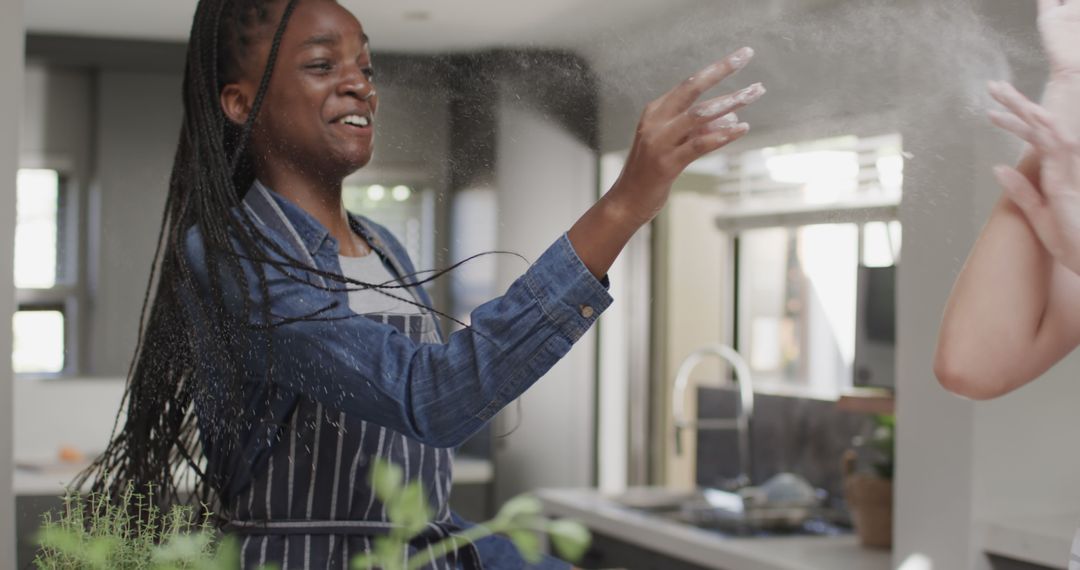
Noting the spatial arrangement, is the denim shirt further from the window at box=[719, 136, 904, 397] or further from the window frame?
the window at box=[719, 136, 904, 397]

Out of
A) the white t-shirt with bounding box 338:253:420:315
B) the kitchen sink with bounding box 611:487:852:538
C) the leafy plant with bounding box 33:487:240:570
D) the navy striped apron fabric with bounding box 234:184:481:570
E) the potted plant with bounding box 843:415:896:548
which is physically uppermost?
the white t-shirt with bounding box 338:253:420:315

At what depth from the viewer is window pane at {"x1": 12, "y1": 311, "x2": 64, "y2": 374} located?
0.91m

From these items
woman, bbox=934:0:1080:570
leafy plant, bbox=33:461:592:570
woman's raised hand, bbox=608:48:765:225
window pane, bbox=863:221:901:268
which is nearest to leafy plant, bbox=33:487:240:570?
leafy plant, bbox=33:461:592:570

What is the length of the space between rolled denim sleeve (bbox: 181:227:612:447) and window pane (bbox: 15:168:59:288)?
306 mm

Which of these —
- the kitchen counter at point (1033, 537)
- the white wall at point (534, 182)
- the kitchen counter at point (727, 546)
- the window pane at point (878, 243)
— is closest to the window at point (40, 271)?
the white wall at point (534, 182)

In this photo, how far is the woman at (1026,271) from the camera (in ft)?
2.38

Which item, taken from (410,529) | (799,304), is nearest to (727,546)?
(799,304)

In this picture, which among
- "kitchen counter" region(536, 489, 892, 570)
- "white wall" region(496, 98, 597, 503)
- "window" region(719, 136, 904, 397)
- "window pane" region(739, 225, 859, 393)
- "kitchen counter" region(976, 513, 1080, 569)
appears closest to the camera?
"white wall" region(496, 98, 597, 503)

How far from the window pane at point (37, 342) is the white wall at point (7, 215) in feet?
0.05

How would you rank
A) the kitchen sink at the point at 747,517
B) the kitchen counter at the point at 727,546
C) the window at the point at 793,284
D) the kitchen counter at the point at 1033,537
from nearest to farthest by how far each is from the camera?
1. the kitchen counter at the point at 1033,537
2. the kitchen counter at the point at 727,546
3. the kitchen sink at the point at 747,517
4. the window at the point at 793,284

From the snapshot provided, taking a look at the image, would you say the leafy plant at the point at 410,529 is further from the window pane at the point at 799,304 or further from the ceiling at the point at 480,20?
the window pane at the point at 799,304

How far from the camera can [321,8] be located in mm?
787

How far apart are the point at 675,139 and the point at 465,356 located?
18cm

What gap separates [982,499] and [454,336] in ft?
3.22
